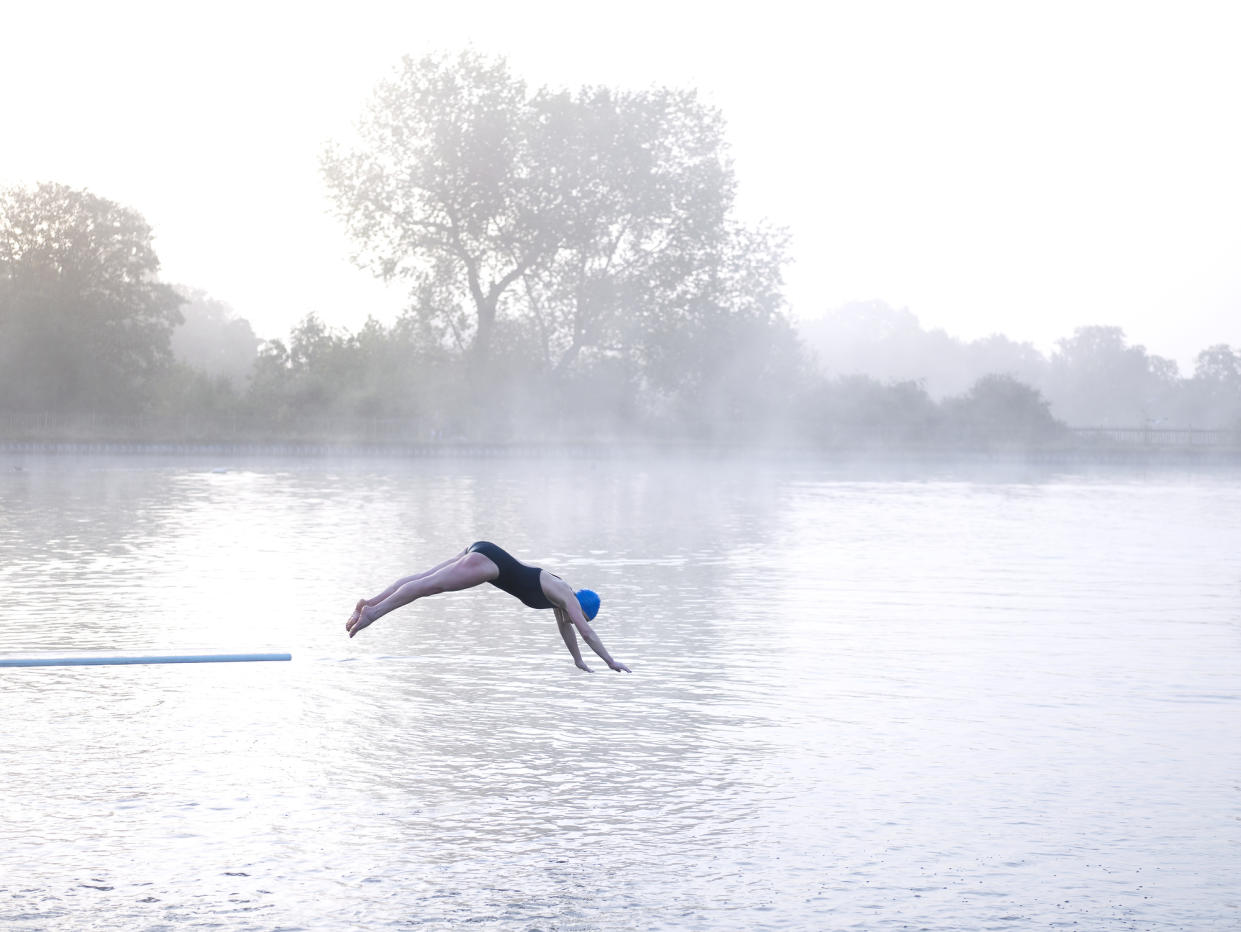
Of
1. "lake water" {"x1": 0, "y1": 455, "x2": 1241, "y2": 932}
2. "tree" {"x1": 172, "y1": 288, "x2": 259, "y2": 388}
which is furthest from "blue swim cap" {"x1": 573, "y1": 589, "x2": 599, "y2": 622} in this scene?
"tree" {"x1": 172, "y1": 288, "x2": 259, "y2": 388}

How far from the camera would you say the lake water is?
7.59 m

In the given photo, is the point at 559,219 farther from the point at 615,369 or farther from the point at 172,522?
the point at 172,522

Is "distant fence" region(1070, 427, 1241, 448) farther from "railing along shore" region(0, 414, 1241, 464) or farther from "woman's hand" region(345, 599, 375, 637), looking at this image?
"woman's hand" region(345, 599, 375, 637)

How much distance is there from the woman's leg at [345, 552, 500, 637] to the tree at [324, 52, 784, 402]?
6426 cm

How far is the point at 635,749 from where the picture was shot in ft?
35.0

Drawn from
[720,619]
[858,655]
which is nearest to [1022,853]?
[858,655]

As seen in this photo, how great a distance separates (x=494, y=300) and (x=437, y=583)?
6581 cm

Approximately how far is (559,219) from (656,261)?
5.35 metres

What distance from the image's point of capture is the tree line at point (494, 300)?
238 feet

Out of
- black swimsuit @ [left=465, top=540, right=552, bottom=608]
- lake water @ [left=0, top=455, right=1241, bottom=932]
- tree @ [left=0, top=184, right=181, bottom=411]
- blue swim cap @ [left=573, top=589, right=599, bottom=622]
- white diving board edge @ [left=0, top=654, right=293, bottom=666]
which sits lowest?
lake water @ [left=0, top=455, right=1241, bottom=932]

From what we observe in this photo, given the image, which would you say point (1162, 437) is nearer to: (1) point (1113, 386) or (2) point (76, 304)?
(2) point (76, 304)

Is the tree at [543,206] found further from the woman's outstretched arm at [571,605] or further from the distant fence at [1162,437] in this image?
the woman's outstretched arm at [571,605]

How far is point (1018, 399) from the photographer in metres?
81.9

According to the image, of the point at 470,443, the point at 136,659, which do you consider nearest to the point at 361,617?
the point at 136,659
